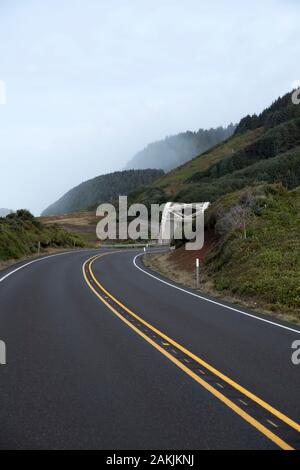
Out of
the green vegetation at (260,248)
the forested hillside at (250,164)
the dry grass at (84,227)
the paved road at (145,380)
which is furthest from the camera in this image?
the dry grass at (84,227)

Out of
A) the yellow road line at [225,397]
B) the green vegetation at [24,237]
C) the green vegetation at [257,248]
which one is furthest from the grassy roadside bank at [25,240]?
the yellow road line at [225,397]

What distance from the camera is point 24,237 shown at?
41.1 meters

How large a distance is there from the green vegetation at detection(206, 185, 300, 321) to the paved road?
3.46 metres

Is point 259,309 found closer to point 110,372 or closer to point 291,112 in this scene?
point 110,372

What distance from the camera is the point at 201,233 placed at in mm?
33281

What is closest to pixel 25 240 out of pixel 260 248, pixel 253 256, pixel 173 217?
pixel 260 248

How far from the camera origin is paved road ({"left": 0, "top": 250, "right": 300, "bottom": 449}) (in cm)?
471

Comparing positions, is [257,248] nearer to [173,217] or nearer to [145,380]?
[145,380]

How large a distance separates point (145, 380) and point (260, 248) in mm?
16134

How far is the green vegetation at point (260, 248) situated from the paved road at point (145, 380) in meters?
3.46

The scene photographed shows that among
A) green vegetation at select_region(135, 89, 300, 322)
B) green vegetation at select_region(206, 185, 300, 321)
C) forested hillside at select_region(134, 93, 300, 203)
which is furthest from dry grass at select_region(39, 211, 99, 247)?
green vegetation at select_region(206, 185, 300, 321)

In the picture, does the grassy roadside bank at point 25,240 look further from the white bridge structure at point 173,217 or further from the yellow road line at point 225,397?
the yellow road line at point 225,397

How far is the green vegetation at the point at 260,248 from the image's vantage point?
50.6ft

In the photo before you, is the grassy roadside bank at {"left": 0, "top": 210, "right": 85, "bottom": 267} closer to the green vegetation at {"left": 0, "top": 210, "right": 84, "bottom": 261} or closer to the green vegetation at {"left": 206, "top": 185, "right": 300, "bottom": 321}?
the green vegetation at {"left": 0, "top": 210, "right": 84, "bottom": 261}
